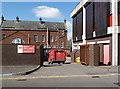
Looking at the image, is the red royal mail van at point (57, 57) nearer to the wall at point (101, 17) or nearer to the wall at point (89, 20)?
the wall at point (89, 20)

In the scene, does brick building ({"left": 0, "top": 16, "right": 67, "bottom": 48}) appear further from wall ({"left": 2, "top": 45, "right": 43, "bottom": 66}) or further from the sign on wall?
wall ({"left": 2, "top": 45, "right": 43, "bottom": 66})

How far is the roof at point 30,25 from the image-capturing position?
7864 cm

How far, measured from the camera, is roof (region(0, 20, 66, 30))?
7864cm

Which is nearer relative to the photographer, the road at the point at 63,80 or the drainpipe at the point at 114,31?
the road at the point at 63,80

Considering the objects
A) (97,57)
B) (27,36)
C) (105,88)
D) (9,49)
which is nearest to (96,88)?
(105,88)

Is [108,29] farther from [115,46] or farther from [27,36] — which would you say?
[27,36]

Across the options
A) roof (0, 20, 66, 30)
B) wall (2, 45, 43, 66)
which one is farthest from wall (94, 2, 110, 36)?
roof (0, 20, 66, 30)

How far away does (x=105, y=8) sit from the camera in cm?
2720

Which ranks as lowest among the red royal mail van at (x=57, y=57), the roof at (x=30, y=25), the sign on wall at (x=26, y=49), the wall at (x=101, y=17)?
the red royal mail van at (x=57, y=57)

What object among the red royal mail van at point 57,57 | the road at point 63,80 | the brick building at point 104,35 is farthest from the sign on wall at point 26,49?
the red royal mail van at point 57,57

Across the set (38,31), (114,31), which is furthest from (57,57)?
(38,31)

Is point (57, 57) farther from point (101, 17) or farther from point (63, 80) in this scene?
point (63, 80)

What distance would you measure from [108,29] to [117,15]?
67.2 inches

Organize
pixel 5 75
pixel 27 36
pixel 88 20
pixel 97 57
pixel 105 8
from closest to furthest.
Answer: pixel 5 75
pixel 97 57
pixel 105 8
pixel 88 20
pixel 27 36
